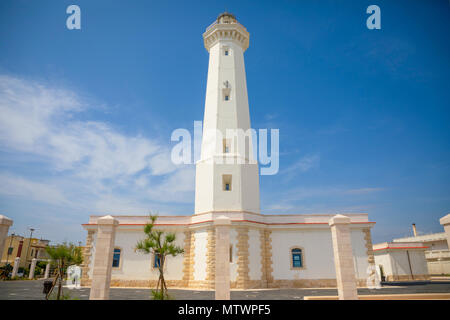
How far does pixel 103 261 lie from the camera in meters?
9.55

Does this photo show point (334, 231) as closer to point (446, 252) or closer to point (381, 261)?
point (381, 261)

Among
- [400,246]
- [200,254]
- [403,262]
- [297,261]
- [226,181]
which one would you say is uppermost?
[226,181]

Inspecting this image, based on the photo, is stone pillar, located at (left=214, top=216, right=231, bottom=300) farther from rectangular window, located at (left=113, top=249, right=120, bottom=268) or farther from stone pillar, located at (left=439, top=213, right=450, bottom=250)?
rectangular window, located at (left=113, top=249, right=120, bottom=268)

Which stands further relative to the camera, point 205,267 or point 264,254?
point 264,254

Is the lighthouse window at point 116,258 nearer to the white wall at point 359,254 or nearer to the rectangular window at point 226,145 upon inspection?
the rectangular window at point 226,145

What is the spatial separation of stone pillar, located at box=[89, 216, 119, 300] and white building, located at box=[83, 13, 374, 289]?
8.75 m

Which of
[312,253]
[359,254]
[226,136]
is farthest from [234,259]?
[359,254]

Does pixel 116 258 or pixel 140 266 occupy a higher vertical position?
pixel 116 258

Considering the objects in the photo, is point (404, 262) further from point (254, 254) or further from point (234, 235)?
point (234, 235)

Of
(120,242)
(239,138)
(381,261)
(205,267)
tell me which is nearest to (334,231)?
(205,267)

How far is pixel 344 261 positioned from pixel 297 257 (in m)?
9.82

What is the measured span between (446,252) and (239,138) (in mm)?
29717

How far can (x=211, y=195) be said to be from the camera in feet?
61.9
